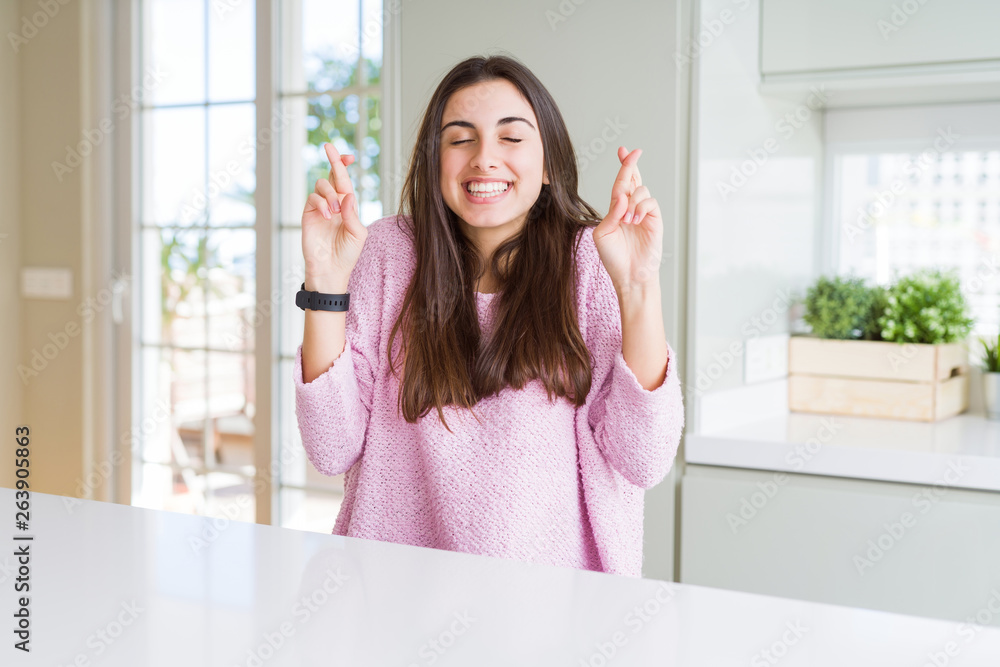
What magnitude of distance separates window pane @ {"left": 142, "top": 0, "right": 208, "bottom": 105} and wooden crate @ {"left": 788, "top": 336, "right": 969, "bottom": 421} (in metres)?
2.03

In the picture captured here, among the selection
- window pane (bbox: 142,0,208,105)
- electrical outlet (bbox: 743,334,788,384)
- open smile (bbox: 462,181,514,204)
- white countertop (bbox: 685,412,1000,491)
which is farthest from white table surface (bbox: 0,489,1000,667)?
window pane (bbox: 142,0,208,105)

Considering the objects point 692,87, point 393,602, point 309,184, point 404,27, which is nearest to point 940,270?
point 692,87

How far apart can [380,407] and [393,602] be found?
22.8 inches

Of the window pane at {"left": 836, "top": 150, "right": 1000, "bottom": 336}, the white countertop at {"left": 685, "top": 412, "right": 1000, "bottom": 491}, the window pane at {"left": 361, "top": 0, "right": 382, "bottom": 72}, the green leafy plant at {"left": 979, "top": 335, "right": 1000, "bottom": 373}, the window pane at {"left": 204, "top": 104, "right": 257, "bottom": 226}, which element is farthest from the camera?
the window pane at {"left": 204, "top": 104, "right": 257, "bottom": 226}

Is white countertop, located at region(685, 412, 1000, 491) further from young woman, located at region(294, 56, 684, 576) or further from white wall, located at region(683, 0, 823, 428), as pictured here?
young woman, located at region(294, 56, 684, 576)

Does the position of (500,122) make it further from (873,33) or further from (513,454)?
(873,33)

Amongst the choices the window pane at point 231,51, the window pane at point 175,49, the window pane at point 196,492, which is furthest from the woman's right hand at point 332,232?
the window pane at point 175,49

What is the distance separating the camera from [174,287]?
2811 millimetres

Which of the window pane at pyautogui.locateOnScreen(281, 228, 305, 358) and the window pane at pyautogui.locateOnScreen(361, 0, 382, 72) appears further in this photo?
the window pane at pyautogui.locateOnScreen(281, 228, 305, 358)

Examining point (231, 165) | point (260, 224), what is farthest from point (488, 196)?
point (231, 165)

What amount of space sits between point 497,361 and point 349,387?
0.67 feet

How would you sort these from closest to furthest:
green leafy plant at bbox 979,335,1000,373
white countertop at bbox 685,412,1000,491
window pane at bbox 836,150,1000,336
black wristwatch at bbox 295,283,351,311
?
black wristwatch at bbox 295,283,351,311
white countertop at bbox 685,412,1000,491
green leafy plant at bbox 979,335,1000,373
window pane at bbox 836,150,1000,336

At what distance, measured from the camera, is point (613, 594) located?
0.63 m

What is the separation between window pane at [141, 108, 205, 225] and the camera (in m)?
2.74
